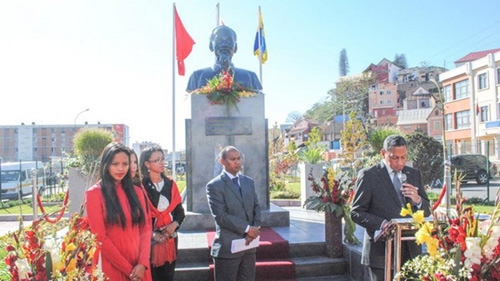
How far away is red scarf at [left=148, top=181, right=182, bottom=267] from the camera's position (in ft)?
13.1

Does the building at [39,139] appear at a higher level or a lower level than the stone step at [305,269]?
higher

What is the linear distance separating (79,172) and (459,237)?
9.12 metres

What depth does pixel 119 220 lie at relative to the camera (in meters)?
3.24

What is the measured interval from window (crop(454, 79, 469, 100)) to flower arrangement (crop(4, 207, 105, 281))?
43479 millimetres

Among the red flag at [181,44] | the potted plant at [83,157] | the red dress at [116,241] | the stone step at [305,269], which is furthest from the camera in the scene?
the red flag at [181,44]

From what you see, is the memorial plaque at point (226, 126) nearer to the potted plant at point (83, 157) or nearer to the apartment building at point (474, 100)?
the potted plant at point (83, 157)

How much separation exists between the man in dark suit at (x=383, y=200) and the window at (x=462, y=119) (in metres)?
41.5

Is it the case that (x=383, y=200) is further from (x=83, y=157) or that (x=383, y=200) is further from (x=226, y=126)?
(x=83, y=157)

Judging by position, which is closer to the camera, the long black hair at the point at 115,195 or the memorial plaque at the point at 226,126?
the long black hair at the point at 115,195

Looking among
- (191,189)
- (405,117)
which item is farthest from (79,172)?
(405,117)

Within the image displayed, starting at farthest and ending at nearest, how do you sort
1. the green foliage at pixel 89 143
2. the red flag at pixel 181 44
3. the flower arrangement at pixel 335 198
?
the red flag at pixel 181 44 → the green foliage at pixel 89 143 → the flower arrangement at pixel 335 198

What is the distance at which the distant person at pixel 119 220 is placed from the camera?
320 centimetres

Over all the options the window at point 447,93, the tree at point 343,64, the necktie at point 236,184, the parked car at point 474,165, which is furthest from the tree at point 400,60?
the necktie at point 236,184

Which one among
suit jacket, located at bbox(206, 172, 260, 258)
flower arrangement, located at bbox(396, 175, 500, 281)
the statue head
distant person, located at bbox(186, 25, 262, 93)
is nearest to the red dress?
suit jacket, located at bbox(206, 172, 260, 258)
